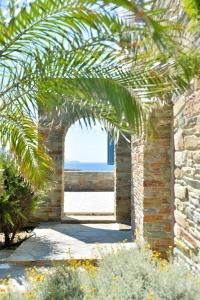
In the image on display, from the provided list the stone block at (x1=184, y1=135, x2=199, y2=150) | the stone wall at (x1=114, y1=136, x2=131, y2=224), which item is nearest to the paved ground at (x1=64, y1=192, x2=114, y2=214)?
the stone wall at (x1=114, y1=136, x2=131, y2=224)

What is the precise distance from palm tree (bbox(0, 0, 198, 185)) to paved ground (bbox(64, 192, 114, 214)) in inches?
294

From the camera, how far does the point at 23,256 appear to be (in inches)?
240

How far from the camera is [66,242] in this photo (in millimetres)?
7305

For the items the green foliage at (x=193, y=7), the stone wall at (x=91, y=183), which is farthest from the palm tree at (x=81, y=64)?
the stone wall at (x=91, y=183)

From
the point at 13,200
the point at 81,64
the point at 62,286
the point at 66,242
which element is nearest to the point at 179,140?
the point at 81,64

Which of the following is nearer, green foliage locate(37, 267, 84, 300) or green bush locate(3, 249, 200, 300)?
green bush locate(3, 249, 200, 300)

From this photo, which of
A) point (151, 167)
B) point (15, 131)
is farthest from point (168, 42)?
point (151, 167)

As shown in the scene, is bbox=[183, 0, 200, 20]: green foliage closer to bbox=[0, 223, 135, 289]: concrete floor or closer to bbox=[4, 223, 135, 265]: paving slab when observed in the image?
bbox=[0, 223, 135, 289]: concrete floor

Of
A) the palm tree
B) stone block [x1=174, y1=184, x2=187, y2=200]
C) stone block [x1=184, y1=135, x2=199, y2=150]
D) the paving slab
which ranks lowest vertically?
the paving slab

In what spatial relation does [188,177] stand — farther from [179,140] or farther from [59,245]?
[59,245]

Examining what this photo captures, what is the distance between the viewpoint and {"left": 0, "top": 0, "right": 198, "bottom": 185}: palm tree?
9.15ft

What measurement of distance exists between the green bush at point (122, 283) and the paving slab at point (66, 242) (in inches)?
51.1

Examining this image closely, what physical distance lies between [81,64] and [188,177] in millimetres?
1528

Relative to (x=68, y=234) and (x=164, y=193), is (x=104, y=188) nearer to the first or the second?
(x=68, y=234)
